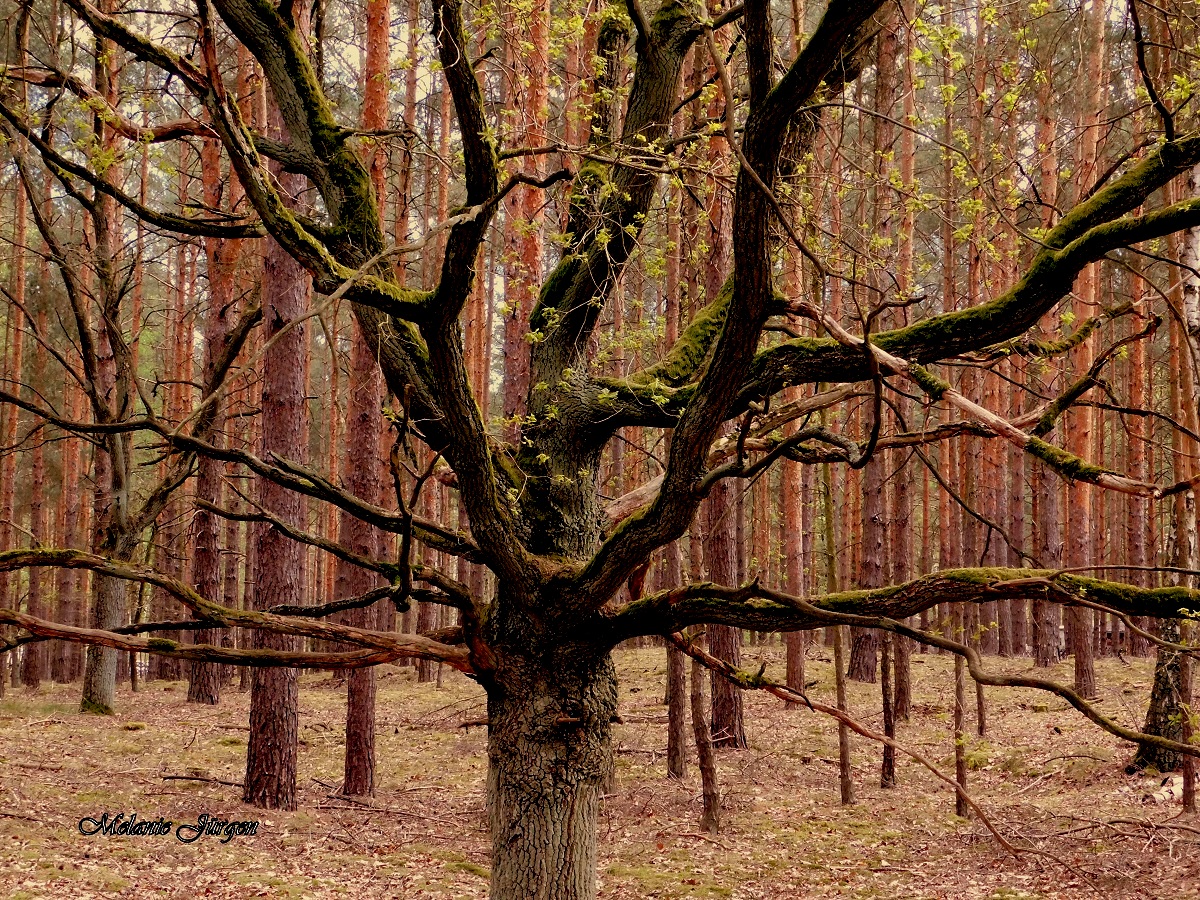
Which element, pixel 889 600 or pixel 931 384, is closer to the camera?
pixel 931 384

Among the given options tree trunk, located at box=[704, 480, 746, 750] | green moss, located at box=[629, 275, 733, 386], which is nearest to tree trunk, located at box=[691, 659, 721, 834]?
tree trunk, located at box=[704, 480, 746, 750]

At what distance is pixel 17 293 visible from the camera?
19375mm

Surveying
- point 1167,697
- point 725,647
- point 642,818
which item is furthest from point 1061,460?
point 725,647

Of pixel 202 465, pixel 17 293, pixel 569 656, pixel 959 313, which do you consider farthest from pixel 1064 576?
pixel 17 293

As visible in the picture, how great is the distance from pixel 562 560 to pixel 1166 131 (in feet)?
11.8

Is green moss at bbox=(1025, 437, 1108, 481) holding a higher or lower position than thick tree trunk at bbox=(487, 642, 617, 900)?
higher

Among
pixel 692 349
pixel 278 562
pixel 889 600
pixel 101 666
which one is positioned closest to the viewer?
pixel 889 600

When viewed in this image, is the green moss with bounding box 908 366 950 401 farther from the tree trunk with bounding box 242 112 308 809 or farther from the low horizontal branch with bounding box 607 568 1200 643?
the tree trunk with bounding box 242 112 308 809

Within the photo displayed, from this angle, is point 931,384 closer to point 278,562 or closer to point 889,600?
point 889,600

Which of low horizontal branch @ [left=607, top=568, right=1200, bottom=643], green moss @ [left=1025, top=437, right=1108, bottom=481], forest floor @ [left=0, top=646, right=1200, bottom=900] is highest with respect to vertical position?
green moss @ [left=1025, top=437, right=1108, bottom=481]

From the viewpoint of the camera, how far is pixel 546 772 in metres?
4.99

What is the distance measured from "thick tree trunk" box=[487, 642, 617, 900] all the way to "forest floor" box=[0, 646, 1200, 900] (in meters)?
2.41

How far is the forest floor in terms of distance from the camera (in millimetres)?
6988

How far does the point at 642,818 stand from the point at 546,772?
5.17 metres
